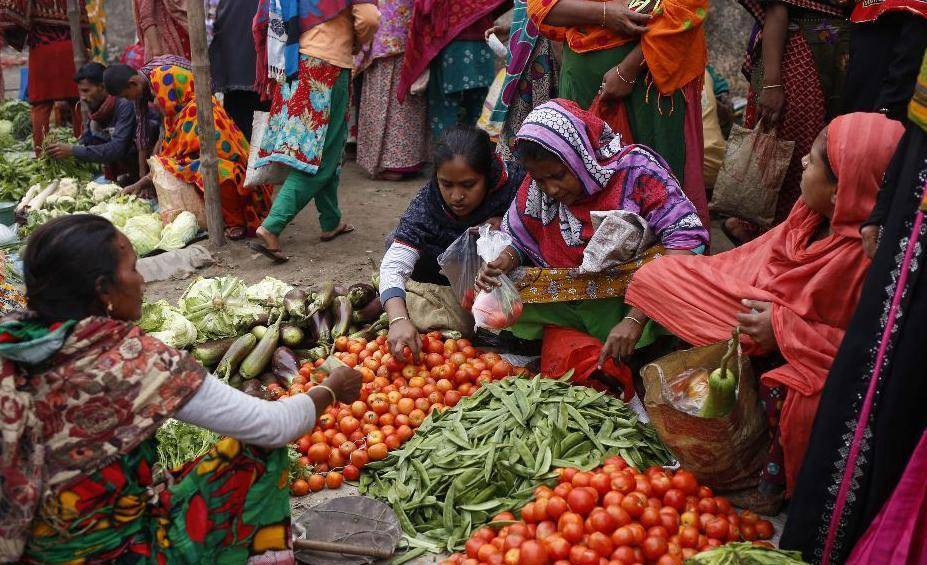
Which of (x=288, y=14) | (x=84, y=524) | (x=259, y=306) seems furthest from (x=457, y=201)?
(x=288, y=14)

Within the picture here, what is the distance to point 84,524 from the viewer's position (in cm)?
211

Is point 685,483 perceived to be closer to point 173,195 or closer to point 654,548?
point 654,548

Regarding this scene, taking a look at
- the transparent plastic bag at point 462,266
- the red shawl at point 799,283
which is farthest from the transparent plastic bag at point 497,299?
the red shawl at point 799,283

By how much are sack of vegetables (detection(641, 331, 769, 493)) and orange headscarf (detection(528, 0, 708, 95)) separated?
5.53ft

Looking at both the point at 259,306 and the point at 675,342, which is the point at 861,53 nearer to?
the point at 675,342

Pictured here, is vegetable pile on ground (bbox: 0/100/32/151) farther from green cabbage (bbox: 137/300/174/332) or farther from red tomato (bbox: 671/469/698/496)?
red tomato (bbox: 671/469/698/496)

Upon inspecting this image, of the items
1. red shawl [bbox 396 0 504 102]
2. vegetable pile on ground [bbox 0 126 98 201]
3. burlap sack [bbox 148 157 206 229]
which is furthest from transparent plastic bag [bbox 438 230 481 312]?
vegetable pile on ground [bbox 0 126 98 201]

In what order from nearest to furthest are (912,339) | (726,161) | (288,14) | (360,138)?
(912,339) < (726,161) < (288,14) < (360,138)

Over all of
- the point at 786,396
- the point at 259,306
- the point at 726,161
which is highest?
the point at 726,161

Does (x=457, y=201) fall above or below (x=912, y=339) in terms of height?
below

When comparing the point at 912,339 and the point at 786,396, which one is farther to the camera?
the point at 786,396

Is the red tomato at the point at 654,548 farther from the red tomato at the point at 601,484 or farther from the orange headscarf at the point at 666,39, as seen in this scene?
the orange headscarf at the point at 666,39

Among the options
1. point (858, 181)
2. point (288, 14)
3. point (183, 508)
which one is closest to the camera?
point (183, 508)

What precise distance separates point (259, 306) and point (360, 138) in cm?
340
